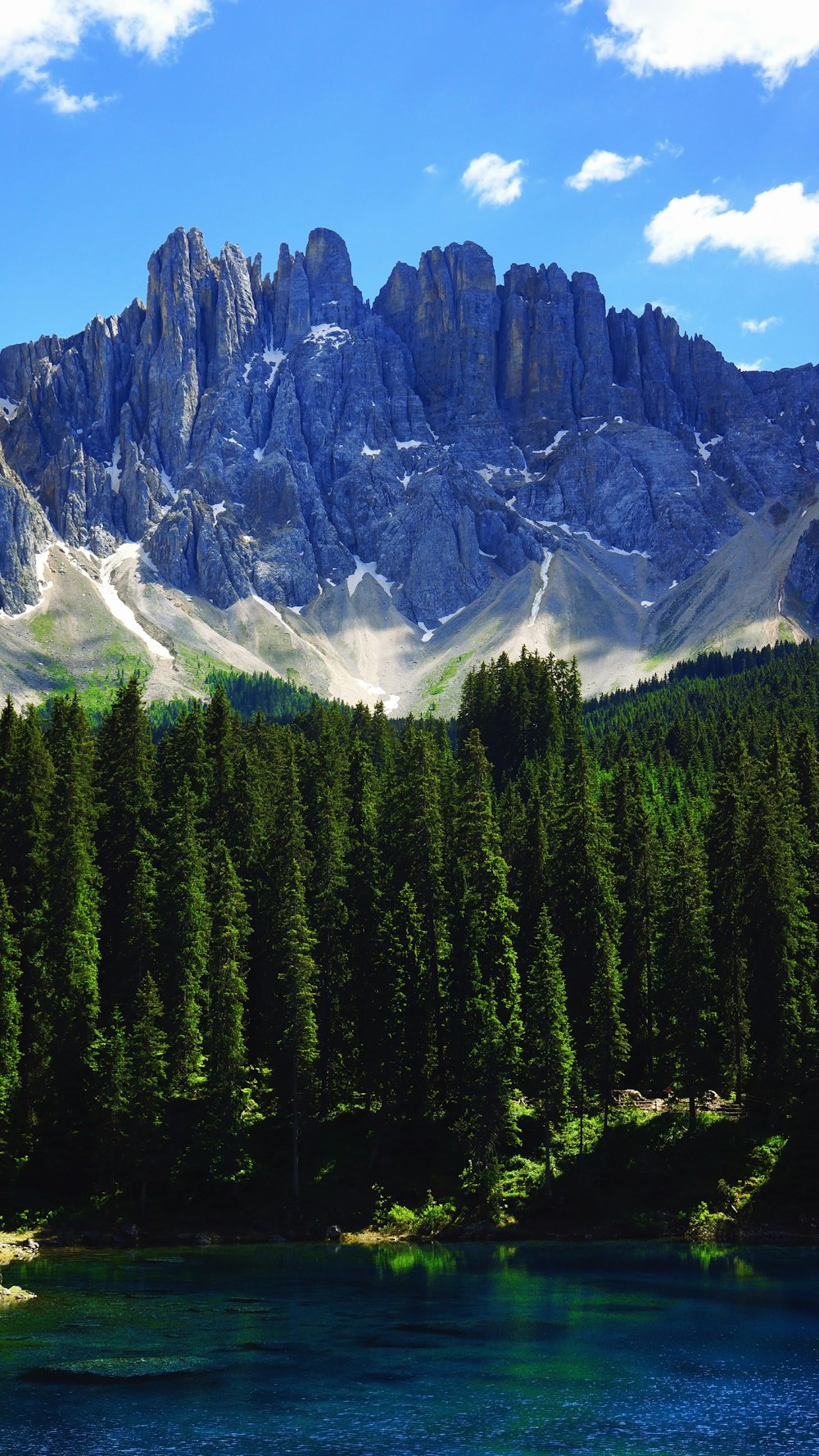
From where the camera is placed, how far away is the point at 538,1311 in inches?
1834

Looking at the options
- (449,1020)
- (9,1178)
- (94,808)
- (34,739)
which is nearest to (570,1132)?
(449,1020)

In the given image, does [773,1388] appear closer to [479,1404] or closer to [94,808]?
[479,1404]

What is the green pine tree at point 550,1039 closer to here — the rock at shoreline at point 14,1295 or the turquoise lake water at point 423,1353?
the turquoise lake water at point 423,1353

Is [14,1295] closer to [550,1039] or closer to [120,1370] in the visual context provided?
[120,1370]

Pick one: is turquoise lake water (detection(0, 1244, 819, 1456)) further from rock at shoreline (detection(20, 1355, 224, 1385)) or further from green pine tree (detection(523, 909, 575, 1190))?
green pine tree (detection(523, 909, 575, 1190))

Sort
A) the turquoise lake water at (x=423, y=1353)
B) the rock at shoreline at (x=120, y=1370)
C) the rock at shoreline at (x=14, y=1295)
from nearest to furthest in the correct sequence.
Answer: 1. the turquoise lake water at (x=423, y=1353)
2. the rock at shoreline at (x=120, y=1370)
3. the rock at shoreline at (x=14, y=1295)

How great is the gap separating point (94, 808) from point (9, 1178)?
21.6m

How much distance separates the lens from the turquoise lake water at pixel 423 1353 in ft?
114

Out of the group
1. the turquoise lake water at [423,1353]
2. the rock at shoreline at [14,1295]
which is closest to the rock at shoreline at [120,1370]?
the turquoise lake water at [423,1353]

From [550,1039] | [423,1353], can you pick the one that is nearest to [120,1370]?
[423,1353]

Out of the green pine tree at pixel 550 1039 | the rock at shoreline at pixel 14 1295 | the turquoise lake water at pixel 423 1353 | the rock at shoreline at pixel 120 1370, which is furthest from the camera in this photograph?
the green pine tree at pixel 550 1039

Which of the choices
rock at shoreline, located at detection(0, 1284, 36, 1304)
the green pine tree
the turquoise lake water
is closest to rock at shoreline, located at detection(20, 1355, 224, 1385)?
the turquoise lake water

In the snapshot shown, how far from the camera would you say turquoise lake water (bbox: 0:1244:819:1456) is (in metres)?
34.6

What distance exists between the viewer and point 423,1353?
4184 cm
